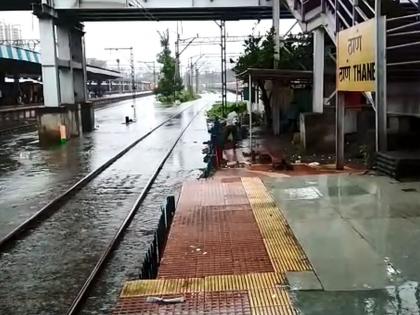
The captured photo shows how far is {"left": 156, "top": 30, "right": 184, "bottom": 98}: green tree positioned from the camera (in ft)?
213

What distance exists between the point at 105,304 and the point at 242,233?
186cm

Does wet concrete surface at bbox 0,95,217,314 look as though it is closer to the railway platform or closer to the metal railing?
the metal railing

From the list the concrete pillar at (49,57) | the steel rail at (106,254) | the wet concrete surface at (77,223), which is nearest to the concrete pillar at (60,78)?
the concrete pillar at (49,57)

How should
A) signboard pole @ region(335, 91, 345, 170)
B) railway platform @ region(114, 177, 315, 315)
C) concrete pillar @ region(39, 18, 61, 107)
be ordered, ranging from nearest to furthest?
railway platform @ region(114, 177, 315, 315)
signboard pole @ region(335, 91, 345, 170)
concrete pillar @ region(39, 18, 61, 107)

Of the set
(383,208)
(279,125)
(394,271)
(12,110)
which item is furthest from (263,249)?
(12,110)

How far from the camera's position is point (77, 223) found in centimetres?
988

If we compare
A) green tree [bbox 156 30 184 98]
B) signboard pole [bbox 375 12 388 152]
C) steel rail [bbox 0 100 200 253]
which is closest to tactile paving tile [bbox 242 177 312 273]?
signboard pole [bbox 375 12 388 152]

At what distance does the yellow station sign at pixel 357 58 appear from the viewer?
870 centimetres

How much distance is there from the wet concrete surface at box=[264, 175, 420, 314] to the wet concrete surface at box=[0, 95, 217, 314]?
2.55 m

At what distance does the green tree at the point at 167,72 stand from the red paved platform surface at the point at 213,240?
191ft

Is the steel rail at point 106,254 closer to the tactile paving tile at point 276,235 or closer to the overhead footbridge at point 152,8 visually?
the tactile paving tile at point 276,235

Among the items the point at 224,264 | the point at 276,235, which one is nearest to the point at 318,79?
the point at 276,235

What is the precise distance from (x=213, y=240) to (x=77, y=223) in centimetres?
496

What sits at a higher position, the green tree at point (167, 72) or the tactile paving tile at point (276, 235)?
the green tree at point (167, 72)
